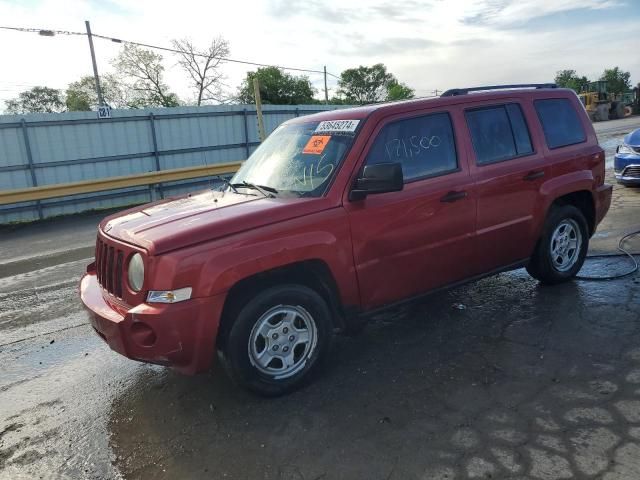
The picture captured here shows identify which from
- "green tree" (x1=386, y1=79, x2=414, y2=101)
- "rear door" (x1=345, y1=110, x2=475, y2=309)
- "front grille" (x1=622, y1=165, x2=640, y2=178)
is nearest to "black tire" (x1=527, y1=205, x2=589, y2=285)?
"rear door" (x1=345, y1=110, x2=475, y2=309)

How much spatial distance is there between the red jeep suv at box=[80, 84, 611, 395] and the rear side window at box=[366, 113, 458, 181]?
11 millimetres

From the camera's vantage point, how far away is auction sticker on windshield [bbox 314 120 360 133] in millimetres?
3863

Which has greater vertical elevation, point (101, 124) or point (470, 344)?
point (101, 124)

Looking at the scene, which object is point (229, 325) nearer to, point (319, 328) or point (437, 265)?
point (319, 328)

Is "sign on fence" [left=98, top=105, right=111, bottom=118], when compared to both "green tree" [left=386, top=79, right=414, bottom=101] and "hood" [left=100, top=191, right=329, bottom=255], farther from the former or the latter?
"green tree" [left=386, top=79, right=414, bottom=101]

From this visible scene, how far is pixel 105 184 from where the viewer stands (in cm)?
1322

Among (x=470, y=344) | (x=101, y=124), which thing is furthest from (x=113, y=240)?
(x=101, y=124)

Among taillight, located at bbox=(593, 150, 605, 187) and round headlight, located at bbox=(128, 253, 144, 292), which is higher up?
taillight, located at bbox=(593, 150, 605, 187)

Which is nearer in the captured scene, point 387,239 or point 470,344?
point 387,239

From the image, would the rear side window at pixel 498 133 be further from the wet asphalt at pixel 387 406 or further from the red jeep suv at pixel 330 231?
the wet asphalt at pixel 387 406

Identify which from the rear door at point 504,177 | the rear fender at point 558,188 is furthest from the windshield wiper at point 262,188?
the rear fender at point 558,188

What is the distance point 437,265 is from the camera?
4066 millimetres

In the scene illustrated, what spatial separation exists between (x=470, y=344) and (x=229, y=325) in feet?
6.38

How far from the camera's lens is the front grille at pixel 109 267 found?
3379mm
